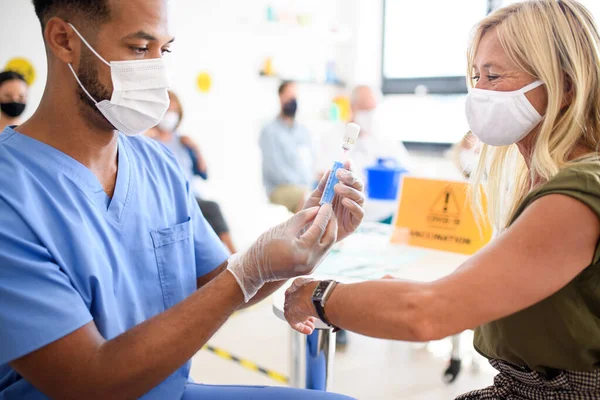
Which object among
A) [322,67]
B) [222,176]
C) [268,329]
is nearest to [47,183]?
[268,329]

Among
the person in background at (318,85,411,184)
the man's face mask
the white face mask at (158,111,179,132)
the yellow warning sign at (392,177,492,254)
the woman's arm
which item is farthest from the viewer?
the man's face mask

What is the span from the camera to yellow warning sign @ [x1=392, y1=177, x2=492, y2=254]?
1.78 metres

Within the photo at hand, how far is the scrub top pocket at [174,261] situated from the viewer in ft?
3.62

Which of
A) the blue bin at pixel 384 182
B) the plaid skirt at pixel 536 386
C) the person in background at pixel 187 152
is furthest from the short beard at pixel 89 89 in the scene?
the person in background at pixel 187 152

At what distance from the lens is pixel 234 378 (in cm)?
229

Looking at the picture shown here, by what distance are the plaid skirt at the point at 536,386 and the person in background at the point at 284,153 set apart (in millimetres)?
2947

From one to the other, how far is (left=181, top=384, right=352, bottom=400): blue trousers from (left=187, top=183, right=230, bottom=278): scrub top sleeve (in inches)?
10.9

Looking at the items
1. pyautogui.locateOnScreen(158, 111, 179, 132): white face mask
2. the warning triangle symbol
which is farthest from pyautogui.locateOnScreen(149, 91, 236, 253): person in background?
the warning triangle symbol

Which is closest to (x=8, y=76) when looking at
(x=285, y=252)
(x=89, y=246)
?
(x=89, y=246)

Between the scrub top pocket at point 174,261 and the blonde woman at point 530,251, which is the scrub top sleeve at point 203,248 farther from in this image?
the blonde woman at point 530,251

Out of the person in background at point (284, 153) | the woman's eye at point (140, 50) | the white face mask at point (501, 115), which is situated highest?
the woman's eye at point (140, 50)

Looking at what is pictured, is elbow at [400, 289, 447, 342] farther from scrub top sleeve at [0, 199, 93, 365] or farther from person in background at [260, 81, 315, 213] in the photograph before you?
person in background at [260, 81, 315, 213]

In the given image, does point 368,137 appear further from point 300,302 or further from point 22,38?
point 300,302

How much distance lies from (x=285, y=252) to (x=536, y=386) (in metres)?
0.52
